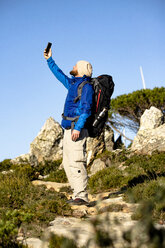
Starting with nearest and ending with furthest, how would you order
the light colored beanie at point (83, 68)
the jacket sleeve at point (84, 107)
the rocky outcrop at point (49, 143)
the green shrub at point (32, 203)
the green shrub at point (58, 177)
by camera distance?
the green shrub at point (32, 203), the jacket sleeve at point (84, 107), the light colored beanie at point (83, 68), the green shrub at point (58, 177), the rocky outcrop at point (49, 143)

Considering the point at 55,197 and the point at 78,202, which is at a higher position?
the point at 55,197

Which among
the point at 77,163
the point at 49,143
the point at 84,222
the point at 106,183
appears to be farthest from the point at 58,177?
the point at 84,222

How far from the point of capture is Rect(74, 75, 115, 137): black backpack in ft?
20.4

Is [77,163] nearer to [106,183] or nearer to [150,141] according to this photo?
[106,183]

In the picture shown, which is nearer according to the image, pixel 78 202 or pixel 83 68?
pixel 78 202

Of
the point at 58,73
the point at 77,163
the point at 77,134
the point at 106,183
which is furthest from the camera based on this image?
the point at 106,183

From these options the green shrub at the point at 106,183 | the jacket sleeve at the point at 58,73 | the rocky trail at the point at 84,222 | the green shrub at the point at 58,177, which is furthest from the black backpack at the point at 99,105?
the green shrub at the point at 58,177

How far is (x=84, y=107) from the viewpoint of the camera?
6012 mm

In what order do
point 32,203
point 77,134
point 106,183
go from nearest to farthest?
point 32,203 < point 77,134 < point 106,183

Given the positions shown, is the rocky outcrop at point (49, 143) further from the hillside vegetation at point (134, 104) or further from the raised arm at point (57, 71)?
the raised arm at point (57, 71)

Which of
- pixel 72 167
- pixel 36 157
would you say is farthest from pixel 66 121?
pixel 36 157

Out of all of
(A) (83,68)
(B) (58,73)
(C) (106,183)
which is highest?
(B) (58,73)

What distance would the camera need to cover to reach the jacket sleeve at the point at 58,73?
6804 millimetres

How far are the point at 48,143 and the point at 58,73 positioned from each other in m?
11.5
